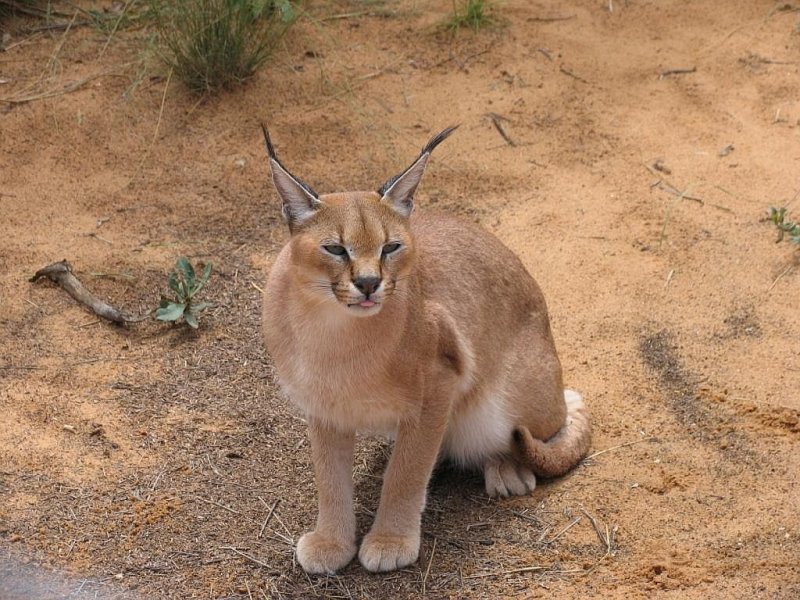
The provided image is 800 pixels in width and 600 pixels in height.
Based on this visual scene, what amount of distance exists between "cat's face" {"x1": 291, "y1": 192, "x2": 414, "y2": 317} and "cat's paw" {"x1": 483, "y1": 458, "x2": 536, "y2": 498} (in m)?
1.18

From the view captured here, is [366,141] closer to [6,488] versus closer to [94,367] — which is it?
[94,367]

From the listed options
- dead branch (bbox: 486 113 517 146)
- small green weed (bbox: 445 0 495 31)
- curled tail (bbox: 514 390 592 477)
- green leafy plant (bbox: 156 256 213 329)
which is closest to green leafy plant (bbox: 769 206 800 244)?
dead branch (bbox: 486 113 517 146)

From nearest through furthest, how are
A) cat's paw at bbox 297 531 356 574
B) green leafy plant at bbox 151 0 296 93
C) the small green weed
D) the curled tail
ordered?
cat's paw at bbox 297 531 356 574 < the curled tail < green leafy plant at bbox 151 0 296 93 < the small green weed

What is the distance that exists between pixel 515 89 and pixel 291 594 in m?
4.62

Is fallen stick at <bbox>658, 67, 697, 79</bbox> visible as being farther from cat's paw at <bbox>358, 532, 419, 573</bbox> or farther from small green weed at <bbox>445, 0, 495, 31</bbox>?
cat's paw at <bbox>358, 532, 419, 573</bbox>

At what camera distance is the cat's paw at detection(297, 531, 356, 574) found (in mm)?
4484

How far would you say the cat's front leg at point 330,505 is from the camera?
4.50m

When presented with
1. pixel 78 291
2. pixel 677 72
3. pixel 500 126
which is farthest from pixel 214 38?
pixel 677 72

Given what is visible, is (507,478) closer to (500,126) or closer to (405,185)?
(405,185)

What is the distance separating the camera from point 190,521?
4688 mm

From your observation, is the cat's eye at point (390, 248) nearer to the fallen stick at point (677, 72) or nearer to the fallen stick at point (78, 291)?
the fallen stick at point (78, 291)

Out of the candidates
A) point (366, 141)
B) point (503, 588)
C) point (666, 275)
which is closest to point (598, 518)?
point (503, 588)

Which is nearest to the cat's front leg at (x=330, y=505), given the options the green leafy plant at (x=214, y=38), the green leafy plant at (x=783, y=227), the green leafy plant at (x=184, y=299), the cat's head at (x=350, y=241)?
the cat's head at (x=350, y=241)

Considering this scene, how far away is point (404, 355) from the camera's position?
4344 mm
